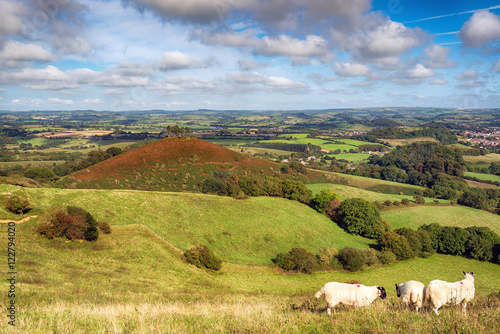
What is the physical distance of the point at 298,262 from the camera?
4369cm

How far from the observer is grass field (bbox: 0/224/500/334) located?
916 cm

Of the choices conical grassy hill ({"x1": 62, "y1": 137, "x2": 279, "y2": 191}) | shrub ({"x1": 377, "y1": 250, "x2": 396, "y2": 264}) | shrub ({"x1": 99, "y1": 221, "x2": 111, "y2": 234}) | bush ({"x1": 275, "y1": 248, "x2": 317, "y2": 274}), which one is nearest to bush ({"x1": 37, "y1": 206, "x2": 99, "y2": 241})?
shrub ({"x1": 99, "y1": 221, "x2": 111, "y2": 234})

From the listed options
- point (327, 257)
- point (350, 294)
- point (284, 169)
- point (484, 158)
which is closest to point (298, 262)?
point (327, 257)

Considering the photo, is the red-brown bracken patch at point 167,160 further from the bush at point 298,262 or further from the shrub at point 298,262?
the shrub at point 298,262

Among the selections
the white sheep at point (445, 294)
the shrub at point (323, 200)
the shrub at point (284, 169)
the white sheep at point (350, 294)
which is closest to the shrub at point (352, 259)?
the shrub at point (323, 200)

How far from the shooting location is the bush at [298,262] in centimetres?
4369

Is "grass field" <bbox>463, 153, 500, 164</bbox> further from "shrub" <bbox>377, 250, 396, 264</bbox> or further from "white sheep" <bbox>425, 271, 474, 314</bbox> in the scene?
"white sheep" <bbox>425, 271, 474, 314</bbox>

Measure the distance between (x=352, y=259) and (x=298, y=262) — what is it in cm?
1099

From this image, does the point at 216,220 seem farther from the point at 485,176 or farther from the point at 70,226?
the point at 485,176

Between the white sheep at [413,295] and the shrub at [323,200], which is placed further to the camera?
the shrub at [323,200]

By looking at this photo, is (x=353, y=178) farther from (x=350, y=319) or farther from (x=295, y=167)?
(x=350, y=319)

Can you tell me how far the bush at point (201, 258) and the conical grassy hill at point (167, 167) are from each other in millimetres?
46337

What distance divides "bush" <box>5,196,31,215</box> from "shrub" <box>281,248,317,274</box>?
40.8m

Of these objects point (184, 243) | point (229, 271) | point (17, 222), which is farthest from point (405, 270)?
point (17, 222)
